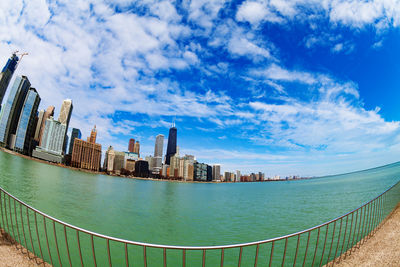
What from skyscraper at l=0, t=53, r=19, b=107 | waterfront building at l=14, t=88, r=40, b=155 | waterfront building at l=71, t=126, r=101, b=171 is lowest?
Result: waterfront building at l=71, t=126, r=101, b=171

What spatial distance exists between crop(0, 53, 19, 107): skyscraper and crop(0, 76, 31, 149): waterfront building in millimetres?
4552

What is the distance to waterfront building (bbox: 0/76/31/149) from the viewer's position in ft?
355

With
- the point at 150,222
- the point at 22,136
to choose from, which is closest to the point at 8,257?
the point at 150,222

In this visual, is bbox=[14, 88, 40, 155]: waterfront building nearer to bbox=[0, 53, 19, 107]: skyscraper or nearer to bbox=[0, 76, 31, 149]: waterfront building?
bbox=[0, 76, 31, 149]: waterfront building

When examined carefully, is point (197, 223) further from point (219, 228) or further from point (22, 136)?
point (22, 136)

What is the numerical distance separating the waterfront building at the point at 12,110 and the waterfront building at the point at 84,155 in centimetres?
3593

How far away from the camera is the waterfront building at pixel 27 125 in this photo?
114m

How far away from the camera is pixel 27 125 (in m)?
118

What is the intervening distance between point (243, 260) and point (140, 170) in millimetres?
180361

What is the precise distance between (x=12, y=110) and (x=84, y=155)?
5134 centimetres

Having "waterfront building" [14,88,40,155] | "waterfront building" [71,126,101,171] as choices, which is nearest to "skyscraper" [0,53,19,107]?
"waterfront building" [14,88,40,155]

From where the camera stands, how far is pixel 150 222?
13.6m

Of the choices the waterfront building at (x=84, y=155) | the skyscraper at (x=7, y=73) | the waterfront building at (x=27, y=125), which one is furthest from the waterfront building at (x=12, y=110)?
the waterfront building at (x=84, y=155)

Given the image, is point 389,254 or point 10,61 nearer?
point 389,254
